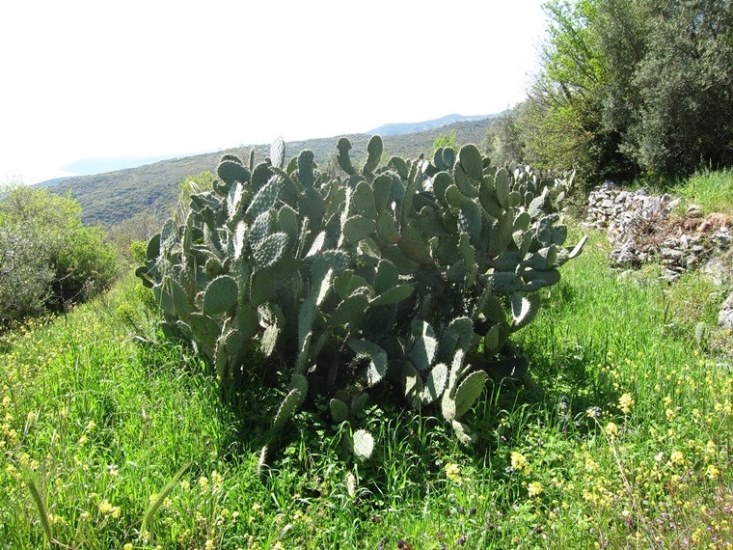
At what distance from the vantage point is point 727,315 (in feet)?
12.5

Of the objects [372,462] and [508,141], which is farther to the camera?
[508,141]

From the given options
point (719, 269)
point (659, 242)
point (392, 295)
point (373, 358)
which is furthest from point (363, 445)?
point (659, 242)

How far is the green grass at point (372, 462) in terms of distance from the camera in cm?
159

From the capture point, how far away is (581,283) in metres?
4.82

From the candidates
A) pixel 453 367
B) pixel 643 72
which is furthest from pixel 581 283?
pixel 643 72

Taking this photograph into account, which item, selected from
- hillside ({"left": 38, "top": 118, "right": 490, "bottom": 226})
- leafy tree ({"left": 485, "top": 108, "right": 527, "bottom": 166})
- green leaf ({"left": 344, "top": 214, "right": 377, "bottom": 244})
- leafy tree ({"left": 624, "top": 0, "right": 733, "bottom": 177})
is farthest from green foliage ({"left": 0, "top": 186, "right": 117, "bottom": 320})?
hillside ({"left": 38, "top": 118, "right": 490, "bottom": 226})

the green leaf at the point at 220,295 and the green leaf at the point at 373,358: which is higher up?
the green leaf at the point at 220,295

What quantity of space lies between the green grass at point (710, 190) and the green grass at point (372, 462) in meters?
3.98

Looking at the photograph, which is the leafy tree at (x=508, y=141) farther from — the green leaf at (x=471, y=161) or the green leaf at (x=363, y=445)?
the green leaf at (x=363, y=445)

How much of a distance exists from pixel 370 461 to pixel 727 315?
3050 mm

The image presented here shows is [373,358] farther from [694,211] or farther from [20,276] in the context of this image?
[20,276]

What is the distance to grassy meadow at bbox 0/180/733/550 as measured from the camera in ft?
5.22

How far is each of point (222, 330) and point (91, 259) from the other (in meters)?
14.6

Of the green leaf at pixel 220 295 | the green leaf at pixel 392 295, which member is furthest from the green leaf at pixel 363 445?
the green leaf at pixel 220 295
